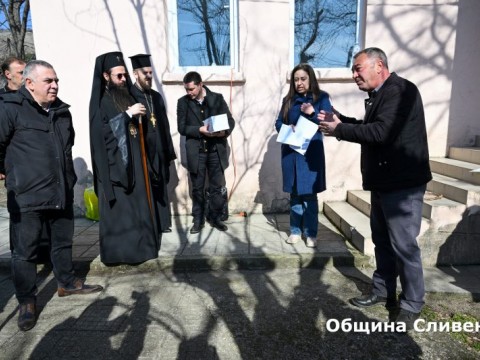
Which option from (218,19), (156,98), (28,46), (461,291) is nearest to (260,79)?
(218,19)

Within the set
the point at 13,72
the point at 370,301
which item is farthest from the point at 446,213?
the point at 13,72

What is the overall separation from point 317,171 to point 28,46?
16163 mm

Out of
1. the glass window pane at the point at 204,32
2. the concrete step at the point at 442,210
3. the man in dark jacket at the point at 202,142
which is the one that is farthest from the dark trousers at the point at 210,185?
the concrete step at the point at 442,210

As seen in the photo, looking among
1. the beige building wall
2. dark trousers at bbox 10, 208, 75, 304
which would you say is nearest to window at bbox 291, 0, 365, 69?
the beige building wall

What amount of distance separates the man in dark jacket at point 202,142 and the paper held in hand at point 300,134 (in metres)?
0.98

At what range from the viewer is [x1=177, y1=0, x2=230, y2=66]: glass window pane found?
561 centimetres

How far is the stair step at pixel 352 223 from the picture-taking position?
4.11 metres

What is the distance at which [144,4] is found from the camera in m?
5.37

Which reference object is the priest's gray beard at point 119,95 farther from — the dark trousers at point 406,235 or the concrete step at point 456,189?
the concrete step at point 456,189

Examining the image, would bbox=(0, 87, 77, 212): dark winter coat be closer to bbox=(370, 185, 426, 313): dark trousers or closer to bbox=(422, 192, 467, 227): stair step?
bbox=(370, 185, 426, 313): dark trousers

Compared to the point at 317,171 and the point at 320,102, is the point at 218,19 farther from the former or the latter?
the point at 317,171

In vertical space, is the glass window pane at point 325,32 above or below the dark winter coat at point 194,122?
above

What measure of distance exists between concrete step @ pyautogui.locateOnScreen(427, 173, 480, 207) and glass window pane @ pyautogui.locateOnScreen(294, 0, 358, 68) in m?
2.34

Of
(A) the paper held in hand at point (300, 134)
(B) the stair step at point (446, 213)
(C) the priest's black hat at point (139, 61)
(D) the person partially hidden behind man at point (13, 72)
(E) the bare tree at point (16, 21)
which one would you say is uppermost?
(E) the bare tree at point (16, 21)
